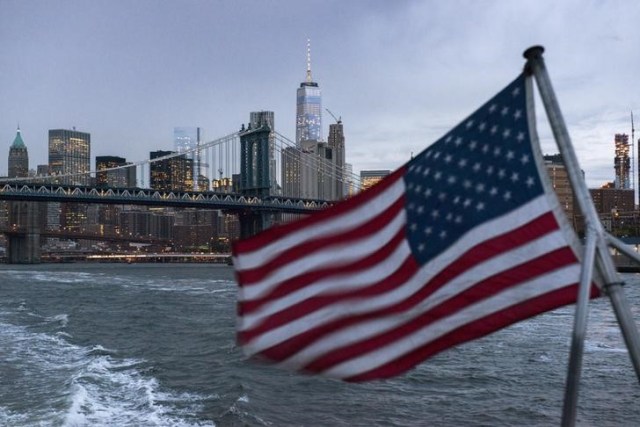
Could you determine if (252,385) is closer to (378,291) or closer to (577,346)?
(378,291)

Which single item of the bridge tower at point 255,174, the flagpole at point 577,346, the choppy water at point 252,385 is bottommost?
the choppy water at point 252,385

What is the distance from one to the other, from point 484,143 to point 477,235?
0.66 meters

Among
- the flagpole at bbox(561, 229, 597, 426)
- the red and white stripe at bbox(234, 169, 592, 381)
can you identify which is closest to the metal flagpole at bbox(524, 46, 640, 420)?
the flagpole at bbox(561, 229, 597, 426)

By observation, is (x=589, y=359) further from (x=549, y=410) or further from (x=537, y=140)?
(x=537, y=140)

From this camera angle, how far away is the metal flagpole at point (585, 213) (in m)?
3.90

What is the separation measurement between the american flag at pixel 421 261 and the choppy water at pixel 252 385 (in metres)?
10.6

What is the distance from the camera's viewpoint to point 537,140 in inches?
175

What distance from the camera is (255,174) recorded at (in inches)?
4441

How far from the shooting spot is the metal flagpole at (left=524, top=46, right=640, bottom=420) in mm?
3900

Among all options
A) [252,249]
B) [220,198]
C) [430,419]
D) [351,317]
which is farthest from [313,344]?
[220,198]

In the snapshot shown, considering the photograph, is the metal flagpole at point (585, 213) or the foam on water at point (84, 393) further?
the foam on water at point (84, 393)

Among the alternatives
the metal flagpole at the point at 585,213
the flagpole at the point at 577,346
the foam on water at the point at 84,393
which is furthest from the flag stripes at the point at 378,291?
the foam on water at the point at 84,393

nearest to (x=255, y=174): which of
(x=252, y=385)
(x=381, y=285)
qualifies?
(x=252, y=385)

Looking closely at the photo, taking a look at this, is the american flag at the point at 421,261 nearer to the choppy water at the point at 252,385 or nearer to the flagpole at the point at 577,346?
the flagpole at the point at 577,346
